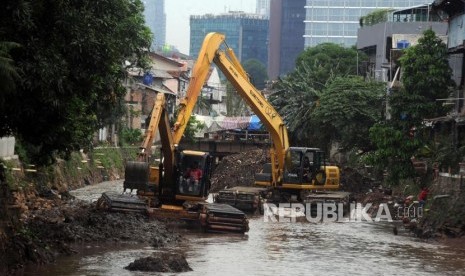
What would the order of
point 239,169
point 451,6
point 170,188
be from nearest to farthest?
point 170,188 < point 451,6 < point 239,169

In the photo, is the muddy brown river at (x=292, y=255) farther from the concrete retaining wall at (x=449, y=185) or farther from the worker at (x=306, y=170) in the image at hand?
the worker at (x=306, y=170)

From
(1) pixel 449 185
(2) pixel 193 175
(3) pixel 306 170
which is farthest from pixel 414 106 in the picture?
(2) pixel 193 175

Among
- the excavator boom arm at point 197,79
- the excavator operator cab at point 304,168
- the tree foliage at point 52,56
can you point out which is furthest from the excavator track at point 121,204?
the excavator operator cab at point 304,168

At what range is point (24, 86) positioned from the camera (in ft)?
77.3

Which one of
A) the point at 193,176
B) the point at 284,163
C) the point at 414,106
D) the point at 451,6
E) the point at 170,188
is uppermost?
the point at 451,6

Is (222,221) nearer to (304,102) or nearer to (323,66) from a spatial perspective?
(304,102)

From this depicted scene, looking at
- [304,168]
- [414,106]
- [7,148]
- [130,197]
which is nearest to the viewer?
[130,197]

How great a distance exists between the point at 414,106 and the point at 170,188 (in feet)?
59.4

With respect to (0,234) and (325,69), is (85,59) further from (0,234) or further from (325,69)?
(325,69)

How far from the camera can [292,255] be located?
32.3 meters

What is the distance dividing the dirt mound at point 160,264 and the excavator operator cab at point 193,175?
1114cm

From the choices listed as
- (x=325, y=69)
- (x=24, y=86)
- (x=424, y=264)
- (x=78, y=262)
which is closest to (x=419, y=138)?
(x=424, y=264)

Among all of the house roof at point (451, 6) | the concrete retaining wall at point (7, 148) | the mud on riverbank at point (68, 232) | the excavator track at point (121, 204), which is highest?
the house roof at point (451, 6)

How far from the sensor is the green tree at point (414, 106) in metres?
52.0
